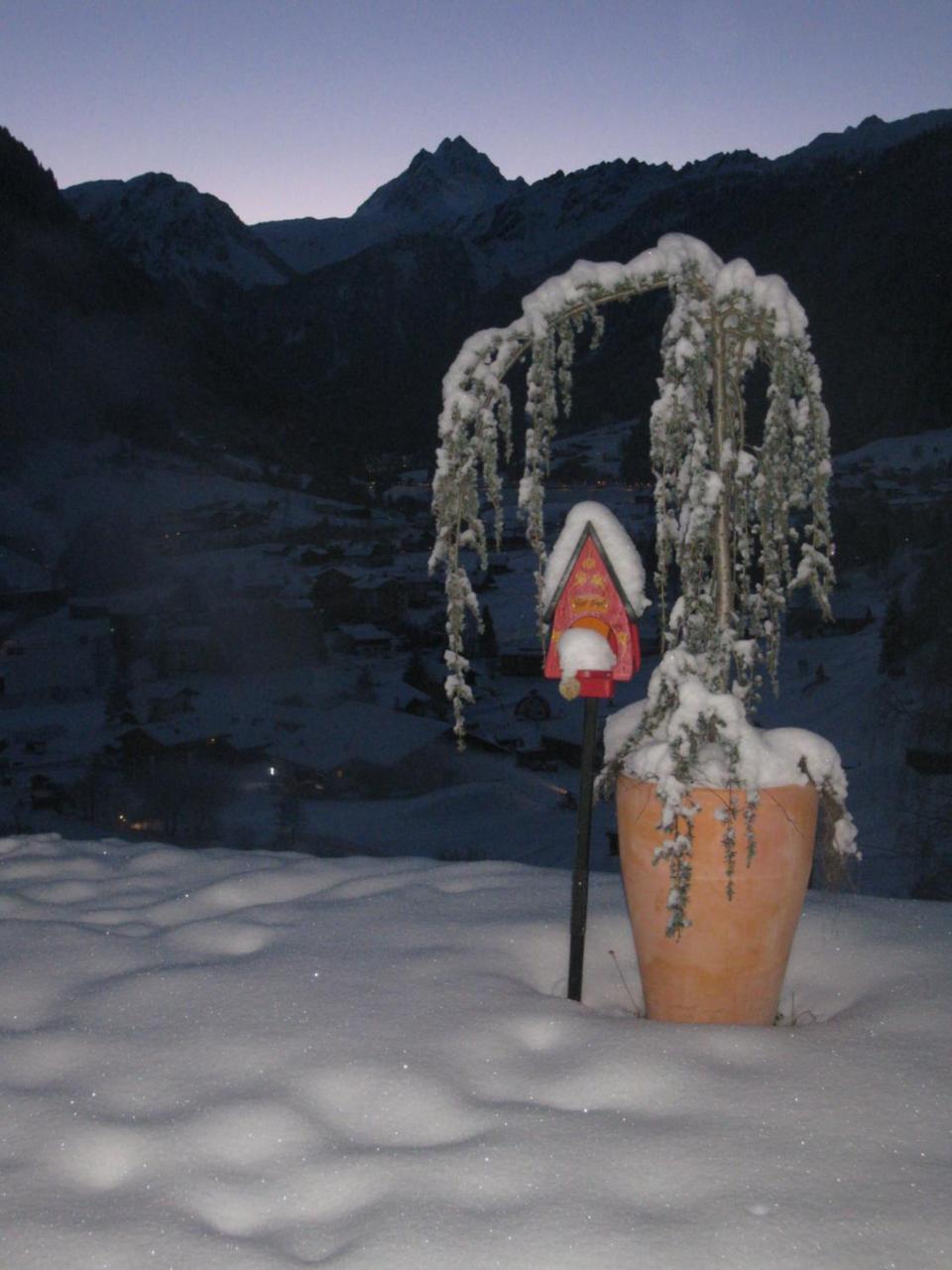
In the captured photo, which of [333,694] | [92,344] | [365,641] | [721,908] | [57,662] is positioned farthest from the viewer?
[92,344]

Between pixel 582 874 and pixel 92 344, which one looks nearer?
pixel 582 874

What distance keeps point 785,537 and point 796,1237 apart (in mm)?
2000

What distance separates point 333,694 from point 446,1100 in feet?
172

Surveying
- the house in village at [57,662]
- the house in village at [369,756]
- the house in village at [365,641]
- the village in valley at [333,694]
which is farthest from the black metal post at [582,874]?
the house in village at [57,662]

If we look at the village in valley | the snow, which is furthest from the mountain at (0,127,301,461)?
the snow

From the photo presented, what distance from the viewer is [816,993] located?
124 inches

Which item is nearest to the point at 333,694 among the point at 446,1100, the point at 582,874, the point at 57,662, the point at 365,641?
the point at 365,641

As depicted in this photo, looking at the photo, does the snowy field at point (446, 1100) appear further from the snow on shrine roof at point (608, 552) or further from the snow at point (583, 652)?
the snow on shrine roof at point (608, 552)

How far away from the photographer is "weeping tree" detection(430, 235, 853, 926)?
2.88 m

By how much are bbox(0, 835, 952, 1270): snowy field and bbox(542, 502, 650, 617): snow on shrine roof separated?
1238mm

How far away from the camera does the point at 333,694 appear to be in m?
54.2

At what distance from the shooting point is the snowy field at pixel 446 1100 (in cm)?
184

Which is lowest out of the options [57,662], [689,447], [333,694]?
[333,694]

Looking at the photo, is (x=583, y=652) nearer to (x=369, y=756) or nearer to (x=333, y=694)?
(x=369, y=756)
